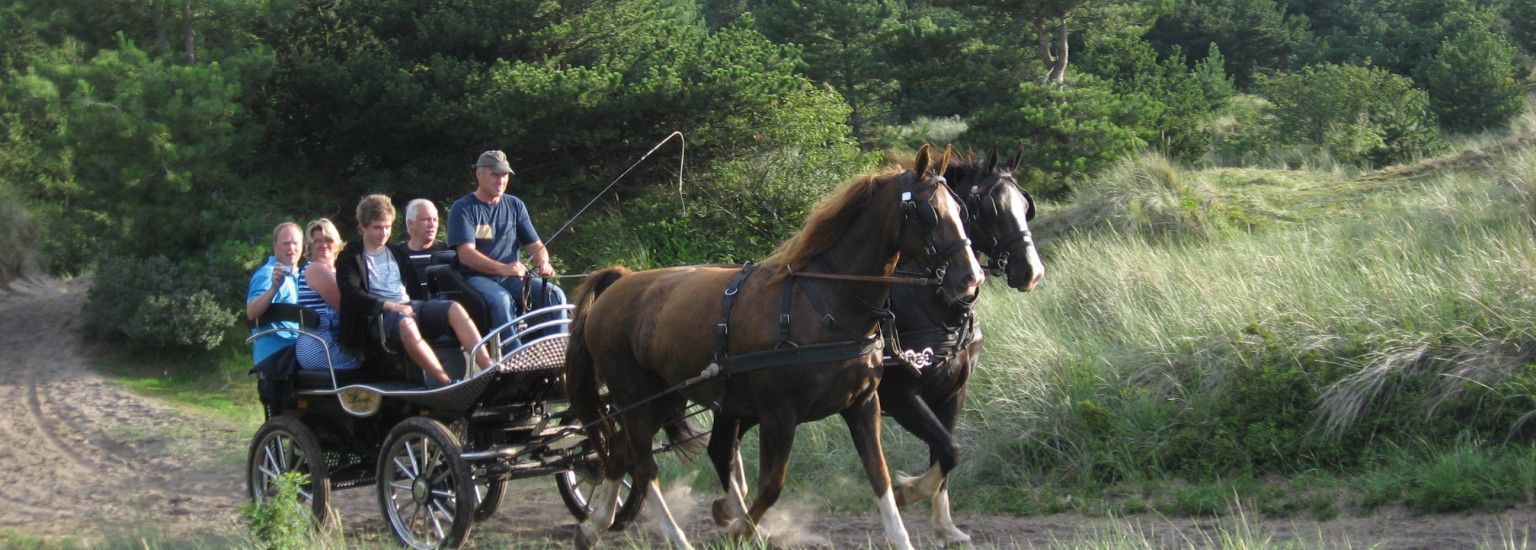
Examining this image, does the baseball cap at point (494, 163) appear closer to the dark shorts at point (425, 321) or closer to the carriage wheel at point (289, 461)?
the dark shorts at point (425, 321)

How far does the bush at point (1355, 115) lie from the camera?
16984 millimetres

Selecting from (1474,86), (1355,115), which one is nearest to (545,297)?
(1355,115)

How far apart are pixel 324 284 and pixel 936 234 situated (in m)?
3.70

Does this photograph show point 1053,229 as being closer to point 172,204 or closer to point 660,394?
point 660,394

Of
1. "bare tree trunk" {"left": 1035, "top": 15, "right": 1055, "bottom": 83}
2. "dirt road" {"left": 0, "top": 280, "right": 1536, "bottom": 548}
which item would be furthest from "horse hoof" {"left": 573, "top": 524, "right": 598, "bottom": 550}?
"bare tree trunk" {"left": 1035, "top": 15, "right": 1055, "bottom": 83}

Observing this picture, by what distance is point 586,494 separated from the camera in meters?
8.49

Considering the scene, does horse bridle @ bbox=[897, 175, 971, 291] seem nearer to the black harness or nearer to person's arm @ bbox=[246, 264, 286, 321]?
the black harness

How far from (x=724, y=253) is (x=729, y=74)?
6.95ft

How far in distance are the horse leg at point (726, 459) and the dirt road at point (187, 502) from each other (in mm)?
353

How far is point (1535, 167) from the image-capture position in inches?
419

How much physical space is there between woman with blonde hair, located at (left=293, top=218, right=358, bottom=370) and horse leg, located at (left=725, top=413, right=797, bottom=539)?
265 cm

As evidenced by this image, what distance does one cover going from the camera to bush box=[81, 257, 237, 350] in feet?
50.3

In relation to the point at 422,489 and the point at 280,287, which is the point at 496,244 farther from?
the point at 422,489

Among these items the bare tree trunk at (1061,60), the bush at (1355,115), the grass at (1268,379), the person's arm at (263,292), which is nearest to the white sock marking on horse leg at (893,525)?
the grass at (1268,379)
